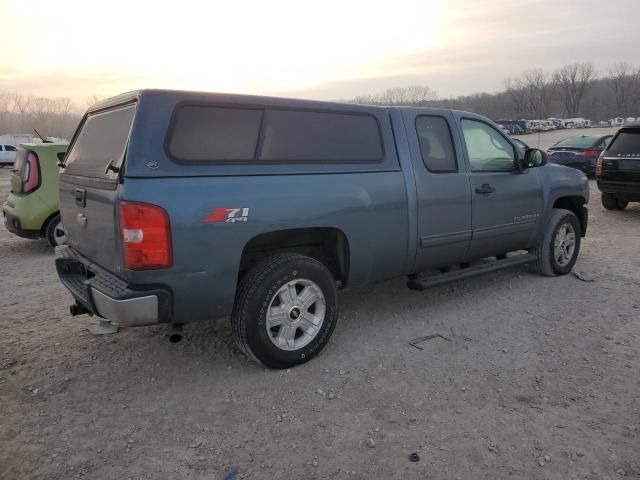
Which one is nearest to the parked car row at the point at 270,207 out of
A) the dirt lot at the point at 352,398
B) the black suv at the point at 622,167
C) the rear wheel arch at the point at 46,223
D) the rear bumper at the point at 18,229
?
the dirt lot at the point at 352,398

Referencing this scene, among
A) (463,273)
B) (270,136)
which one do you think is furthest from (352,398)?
(463,273)

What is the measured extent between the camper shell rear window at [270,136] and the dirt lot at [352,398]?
154cm

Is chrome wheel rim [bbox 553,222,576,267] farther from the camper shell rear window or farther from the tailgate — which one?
the tailgate

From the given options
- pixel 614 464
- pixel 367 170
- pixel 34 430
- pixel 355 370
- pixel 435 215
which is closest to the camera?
pixel 614 464

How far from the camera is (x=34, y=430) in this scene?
9.75 ft

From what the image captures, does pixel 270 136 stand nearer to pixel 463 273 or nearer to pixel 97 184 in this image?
pixel 97 184

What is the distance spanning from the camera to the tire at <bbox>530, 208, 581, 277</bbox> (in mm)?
5703

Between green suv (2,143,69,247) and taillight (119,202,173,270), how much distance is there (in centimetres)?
486

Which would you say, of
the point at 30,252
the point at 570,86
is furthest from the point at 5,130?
the point at 570,86

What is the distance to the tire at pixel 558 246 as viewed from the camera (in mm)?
5703

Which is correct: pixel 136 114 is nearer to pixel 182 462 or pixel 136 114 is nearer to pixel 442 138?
pixel 182 462

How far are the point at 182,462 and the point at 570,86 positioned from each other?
142 metres

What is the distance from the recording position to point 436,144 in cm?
462

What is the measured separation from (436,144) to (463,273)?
4.08ft
